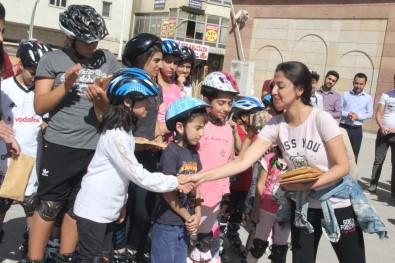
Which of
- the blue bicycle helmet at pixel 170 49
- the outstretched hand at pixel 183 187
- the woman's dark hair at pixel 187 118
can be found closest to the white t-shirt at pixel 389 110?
the blue bicycle helmet at pixel 170 49

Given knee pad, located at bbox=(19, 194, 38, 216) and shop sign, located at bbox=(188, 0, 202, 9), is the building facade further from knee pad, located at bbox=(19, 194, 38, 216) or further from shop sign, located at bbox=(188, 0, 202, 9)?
knee pad, located at bbox=(19, 194, 38, 216)

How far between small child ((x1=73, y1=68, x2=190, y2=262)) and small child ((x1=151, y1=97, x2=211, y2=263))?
0.29 meters

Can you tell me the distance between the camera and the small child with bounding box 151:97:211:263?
3191mm

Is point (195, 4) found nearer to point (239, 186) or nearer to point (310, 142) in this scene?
point (239, 186)

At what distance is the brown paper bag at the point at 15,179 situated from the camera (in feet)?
11.3

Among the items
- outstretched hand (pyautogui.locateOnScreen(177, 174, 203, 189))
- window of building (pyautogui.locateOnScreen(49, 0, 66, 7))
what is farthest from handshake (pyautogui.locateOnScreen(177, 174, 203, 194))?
window of building (pyautogui.locateOnScreen(49, 0, 66, 7))

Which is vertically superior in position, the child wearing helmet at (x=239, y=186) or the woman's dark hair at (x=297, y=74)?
the woman's dark hair at (x=297, y=74)

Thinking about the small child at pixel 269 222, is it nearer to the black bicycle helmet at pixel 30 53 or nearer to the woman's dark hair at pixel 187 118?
the woman's dark hair at pixel 187 118

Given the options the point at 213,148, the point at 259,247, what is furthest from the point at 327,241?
the point at 213,148

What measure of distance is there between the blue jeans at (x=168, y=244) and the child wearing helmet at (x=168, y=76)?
1.15 m

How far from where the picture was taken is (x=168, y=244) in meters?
3.19

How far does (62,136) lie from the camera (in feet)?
10.7

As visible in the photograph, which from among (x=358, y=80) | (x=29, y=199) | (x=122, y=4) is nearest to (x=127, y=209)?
(x=29, y=199)

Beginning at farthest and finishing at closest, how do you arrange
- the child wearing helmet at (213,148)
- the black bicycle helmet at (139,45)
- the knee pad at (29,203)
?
the knee pad at (29,203) → the child wearing helmet at (213,148) → the black bicycle helmet at (139,45)
